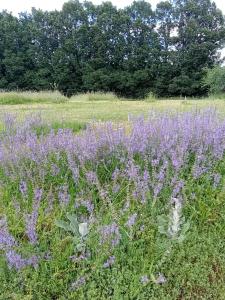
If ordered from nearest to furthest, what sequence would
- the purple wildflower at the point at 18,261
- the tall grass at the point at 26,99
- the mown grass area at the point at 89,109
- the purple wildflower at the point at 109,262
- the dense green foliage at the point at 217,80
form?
the purple wildflower at the point at 18,261, the purple wildflower at the point at 109,262, the mown grass area at the point at 89,109, the tall grass at the point at 26,99, the dense green foliage at the point at 217,80

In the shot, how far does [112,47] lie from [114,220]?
3993 cm

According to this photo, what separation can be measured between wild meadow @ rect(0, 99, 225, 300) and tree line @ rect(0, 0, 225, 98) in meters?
33.6

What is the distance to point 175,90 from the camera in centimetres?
3594

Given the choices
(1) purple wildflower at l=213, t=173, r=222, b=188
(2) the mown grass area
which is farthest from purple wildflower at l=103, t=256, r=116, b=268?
(2) the mown grass area

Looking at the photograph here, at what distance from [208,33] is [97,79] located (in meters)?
12.8

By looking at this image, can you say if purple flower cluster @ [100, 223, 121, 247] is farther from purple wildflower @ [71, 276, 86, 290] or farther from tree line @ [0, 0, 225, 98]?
tree line @ [0, 0, 225, 98]

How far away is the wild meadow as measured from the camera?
79.7 inches

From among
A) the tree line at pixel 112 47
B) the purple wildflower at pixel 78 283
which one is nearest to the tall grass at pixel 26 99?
the purple wildflower at pixel 78 283

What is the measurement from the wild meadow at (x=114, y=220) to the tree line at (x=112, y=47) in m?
33.6

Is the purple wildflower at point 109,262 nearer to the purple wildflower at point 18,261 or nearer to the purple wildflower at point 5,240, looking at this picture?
the purple wildflower at point 18,261

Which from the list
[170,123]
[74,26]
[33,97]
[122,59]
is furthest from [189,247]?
[74,26]

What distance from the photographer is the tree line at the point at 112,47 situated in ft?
122

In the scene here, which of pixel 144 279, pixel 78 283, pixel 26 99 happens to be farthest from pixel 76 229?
pixel 26 99

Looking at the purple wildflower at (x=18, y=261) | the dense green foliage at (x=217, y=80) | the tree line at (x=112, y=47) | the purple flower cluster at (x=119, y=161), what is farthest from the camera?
the tree line at (x=112, y=47)
